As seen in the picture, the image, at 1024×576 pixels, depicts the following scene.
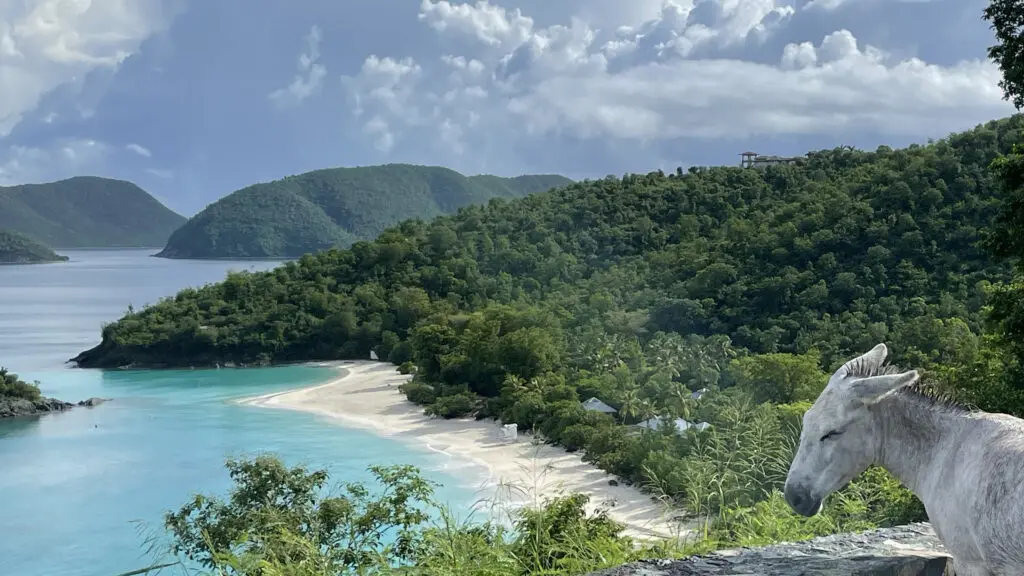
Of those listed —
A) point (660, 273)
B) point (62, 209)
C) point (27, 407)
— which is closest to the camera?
point (27, 407)

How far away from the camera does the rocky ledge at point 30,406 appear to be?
32.8m

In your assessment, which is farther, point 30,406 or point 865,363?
point 30,406

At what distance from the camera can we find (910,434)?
2.54m

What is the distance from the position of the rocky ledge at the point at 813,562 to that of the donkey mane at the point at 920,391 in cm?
43

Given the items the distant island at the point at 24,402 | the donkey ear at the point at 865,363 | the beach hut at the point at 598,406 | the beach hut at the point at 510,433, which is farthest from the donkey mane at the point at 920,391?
the distant island at the point at 24,402

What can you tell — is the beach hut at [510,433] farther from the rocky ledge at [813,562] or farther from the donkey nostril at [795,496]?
the donkey nostril at [795,496]

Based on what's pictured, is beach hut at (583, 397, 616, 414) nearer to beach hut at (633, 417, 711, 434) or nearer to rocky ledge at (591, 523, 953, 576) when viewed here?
beach hut at (633, 417, 711, 434)

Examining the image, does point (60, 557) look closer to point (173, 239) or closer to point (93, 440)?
point (93, 440)

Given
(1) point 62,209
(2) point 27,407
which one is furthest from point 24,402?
(1) point 62,209

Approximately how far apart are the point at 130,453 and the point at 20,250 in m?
127

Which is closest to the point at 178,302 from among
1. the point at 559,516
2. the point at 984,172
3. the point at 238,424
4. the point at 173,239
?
the point at 238,424

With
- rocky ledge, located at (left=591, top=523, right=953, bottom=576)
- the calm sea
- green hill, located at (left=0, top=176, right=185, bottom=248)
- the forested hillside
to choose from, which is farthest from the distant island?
green hill, located at (left=0, top=176, right=185, bottom=248)

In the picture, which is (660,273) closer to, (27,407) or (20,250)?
(27,407)

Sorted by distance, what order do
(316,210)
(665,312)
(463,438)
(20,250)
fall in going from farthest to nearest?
(316,210), (20,250), (665,312), (463,438)
